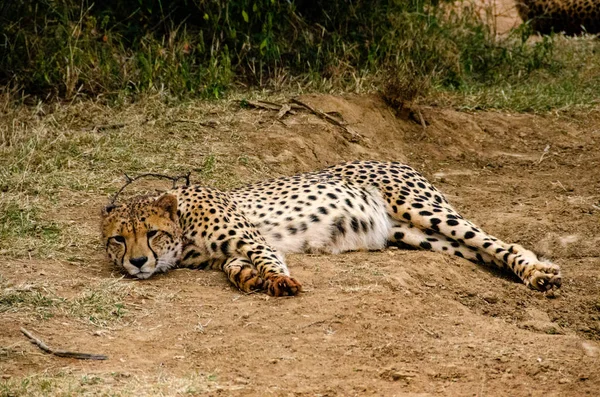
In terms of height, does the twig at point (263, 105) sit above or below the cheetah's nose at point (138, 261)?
below

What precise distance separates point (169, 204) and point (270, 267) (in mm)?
731

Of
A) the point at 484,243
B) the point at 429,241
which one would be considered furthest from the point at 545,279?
the point at 429,241

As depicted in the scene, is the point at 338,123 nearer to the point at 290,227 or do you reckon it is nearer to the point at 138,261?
the point at 290,227

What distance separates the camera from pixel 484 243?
20.9 ft

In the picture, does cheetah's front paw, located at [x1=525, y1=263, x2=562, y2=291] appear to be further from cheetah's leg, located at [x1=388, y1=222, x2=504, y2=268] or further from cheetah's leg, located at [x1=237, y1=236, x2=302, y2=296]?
cheetah's leg, located at [x1=237, y1=236, x2=302, y2=296]

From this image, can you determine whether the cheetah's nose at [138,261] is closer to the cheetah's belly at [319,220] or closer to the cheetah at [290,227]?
the cheetah at [290,227]

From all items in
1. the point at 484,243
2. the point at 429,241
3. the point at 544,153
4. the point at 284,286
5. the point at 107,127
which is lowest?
the point at 107,127

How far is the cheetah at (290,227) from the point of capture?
570 centimetres

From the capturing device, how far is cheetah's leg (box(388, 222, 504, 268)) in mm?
6473

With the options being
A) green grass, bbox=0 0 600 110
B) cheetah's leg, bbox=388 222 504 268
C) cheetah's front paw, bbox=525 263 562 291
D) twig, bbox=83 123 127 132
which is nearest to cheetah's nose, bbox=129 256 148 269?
cheetah's leg, bbox=388 222 504 268

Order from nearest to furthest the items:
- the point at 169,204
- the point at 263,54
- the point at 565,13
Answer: the point at 169,204, the point at 263,54, the point at 565,13

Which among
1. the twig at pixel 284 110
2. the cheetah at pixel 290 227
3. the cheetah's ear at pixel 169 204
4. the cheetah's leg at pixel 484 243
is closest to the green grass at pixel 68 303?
the cheetah at pixel 290 227

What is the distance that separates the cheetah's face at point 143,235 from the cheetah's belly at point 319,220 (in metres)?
0.59

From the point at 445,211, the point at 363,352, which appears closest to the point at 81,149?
the point at 445,211
